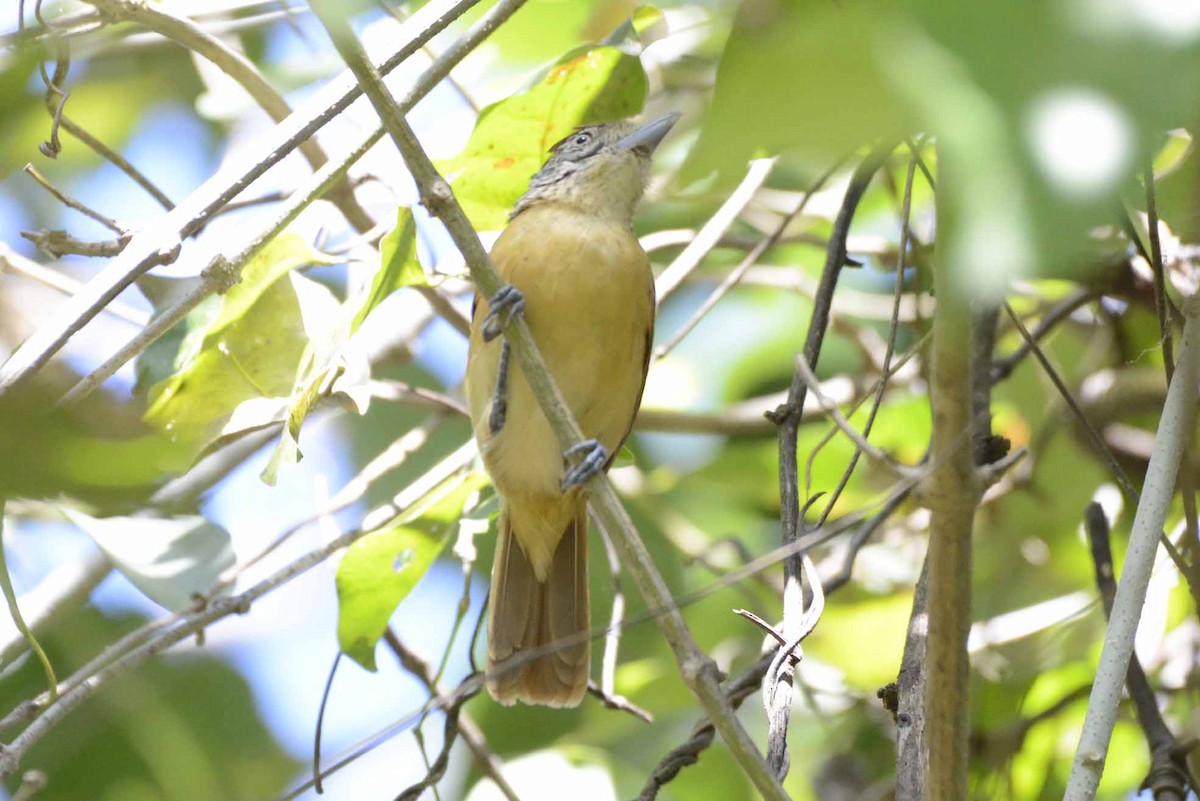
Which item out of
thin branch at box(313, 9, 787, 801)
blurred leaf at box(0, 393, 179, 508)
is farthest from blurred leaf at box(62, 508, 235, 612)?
blurred leaf at box(0, 393, 179, 508)

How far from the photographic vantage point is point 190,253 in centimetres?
353

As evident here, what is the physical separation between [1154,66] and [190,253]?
3.09 meters

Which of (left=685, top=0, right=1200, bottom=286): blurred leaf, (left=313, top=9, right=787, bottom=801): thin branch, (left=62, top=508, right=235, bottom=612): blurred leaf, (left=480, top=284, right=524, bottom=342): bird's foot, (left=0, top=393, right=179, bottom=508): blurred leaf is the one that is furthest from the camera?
(left=62, top=508, right=235, bottom=612): blurred leaf

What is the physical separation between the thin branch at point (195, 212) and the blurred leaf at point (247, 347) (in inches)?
27.2

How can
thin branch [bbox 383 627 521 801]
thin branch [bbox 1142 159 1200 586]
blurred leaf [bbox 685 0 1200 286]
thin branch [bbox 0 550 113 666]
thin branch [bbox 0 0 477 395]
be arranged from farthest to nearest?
thin branch [bbox 383 627 521 801] → thin branch [bbox 0 550 113 666] → thin branch [bbox 1142 159 1200 586] → thin branch [bbox 0 0 477 395] → blurred leaf [bbox 685 0 1200 286]

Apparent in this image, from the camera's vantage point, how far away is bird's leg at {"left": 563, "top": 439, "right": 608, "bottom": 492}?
2306 millimetres

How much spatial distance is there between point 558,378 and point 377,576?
73 centimetres

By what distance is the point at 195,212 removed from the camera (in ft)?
7.68

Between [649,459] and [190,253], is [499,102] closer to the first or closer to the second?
[190,253]

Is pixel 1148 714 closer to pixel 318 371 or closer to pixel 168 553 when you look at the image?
pixel 318 371

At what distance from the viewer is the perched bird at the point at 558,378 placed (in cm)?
344

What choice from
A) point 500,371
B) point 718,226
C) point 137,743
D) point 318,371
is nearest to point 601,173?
point 718,226

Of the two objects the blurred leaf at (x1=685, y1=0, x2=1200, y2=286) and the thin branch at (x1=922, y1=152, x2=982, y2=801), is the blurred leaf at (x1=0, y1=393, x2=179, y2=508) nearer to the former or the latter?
the blurred leaf at (x1=685, y1=0, x2=1200, y2=286)

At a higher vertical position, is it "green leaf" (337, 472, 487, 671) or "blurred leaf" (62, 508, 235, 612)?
"blurred leaf" (62, 508, 235, 612)
